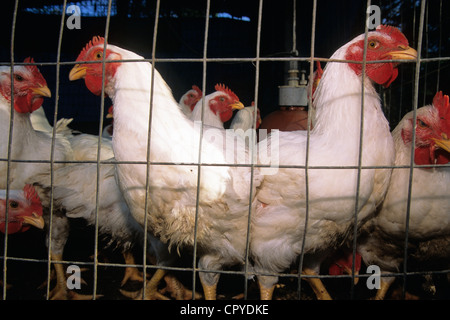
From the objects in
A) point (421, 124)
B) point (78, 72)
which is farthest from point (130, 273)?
point (421, 124)

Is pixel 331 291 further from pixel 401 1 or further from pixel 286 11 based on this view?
pixel 286 11

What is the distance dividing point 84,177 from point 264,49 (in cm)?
365

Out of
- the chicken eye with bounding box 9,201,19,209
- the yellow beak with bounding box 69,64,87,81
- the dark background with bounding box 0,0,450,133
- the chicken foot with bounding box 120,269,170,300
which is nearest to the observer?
the yellow beak with bounding box 69,64,87,81

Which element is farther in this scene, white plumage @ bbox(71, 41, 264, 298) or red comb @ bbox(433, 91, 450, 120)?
red comb @ bbox(433, 91, 450, 120)

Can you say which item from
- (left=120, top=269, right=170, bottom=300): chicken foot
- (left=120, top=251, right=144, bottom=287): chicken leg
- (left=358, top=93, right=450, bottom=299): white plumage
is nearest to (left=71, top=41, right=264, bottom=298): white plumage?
(left=120, top=269, right=170, bottom=300): chicken foot

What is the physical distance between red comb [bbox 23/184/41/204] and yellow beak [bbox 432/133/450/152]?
241cm

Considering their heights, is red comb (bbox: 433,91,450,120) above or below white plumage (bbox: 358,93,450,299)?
above

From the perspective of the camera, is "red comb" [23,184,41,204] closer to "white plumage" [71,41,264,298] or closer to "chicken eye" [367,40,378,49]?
"white plumage" [71,41,264,298]

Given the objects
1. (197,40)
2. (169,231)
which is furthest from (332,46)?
(169,231)

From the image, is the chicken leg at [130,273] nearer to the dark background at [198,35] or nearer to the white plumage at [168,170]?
the white plumage at [168,170]

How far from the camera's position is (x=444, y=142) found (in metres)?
1.95

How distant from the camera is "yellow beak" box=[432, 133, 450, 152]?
194 cm

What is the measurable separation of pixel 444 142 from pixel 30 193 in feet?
8.07

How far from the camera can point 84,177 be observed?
2523mm
